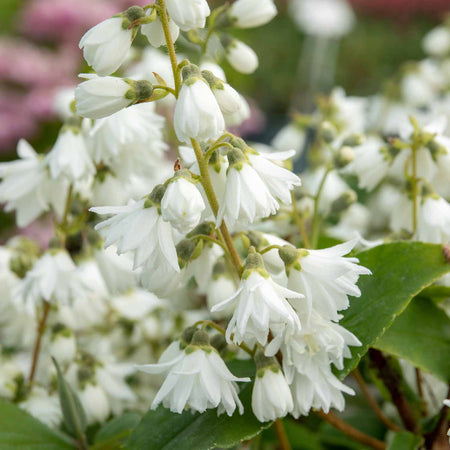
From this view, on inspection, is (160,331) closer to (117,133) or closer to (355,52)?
(117,133)

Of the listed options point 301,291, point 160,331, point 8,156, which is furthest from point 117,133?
point 8,156

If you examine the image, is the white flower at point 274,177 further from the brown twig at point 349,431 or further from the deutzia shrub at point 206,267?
the brown twig at point 349,431

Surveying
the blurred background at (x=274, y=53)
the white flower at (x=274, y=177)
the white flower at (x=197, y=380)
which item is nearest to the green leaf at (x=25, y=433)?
the white flower at (x=197, y=380)

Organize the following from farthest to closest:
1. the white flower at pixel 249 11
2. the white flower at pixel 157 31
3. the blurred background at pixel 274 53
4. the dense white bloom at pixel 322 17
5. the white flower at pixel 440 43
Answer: the dense white bloom at pixel 322 17, the blurred background at pixel 274 53, the white flower at pixel 440 43, the white flower at pixel 249 11, the white flower at pixel 157 31

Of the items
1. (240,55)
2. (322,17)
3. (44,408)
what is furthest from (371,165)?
(322,17)

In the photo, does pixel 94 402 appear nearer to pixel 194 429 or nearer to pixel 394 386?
pixel 194 429

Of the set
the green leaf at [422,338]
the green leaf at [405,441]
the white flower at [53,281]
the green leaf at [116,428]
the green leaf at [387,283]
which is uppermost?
the green leaf at [387,283]

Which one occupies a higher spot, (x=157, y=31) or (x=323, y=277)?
(x=157, y=31)
